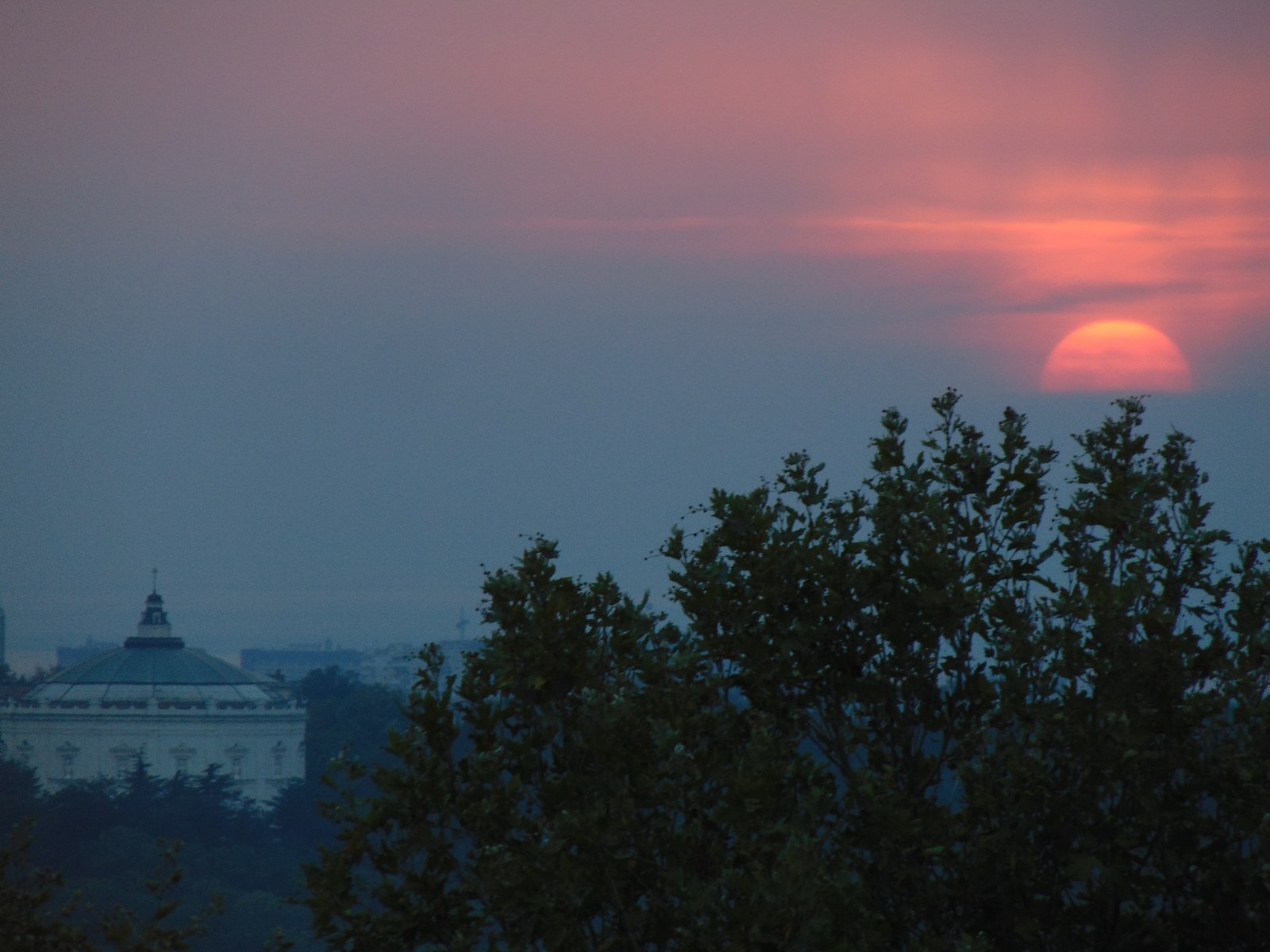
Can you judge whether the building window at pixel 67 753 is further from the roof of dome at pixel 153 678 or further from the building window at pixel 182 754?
the building window at pixel 182 754

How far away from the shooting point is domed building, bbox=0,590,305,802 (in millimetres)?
137750

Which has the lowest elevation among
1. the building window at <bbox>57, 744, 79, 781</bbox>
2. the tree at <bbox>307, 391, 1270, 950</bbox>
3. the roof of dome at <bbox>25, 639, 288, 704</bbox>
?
the tree at <bbox>307, 391, 1270, 950</bbox>

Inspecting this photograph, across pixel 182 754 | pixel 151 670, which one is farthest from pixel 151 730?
pixel 151 670

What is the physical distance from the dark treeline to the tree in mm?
53457

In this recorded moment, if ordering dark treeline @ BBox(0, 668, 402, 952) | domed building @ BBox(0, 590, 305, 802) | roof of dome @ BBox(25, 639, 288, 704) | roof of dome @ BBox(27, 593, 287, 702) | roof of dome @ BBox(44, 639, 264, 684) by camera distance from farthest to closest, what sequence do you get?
roof of dome @ BBox(44, 639, 264, 684) → roof of dome @ BBox(27, 593, 287, 702) → roof of dome @ BBox(25, 639, 288, 704) → domed building @ BBox(0, 590, 305, 802) → dark treeline @ BBox(0, 668, 402, 952)

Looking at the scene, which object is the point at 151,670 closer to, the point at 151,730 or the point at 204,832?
the point at 151,730

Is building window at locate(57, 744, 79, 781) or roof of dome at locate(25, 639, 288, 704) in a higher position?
roof of dome at locate(25, 639, 288, 704)

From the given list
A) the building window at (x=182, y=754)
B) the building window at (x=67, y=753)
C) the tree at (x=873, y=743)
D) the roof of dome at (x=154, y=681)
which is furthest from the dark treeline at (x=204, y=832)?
the tree at (x=873, y=743)

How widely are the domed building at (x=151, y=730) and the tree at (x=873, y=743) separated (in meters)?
125

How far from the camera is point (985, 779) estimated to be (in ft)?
37.8

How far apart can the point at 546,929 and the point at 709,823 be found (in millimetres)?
1307

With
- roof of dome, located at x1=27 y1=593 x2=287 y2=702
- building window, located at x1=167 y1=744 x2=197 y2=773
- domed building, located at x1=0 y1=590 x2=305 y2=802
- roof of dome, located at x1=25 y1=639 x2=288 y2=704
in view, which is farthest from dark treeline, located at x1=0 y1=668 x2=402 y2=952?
roof of dome, located at x1=27 y1=593 x2=287 y2=702

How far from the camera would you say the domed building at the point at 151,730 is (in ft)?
452

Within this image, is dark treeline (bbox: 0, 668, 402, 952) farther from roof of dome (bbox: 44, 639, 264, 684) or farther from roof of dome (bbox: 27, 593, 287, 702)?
roof of dome (bbox: 44, 639, 264, 684)
